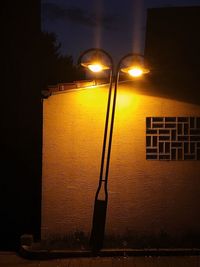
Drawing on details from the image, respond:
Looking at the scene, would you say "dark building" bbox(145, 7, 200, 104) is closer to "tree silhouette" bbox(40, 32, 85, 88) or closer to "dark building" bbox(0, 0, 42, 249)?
"dark building" bbox(0, 0, 42, 249)

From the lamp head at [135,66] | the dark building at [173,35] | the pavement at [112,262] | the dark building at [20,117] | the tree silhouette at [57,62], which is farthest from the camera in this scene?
the tree silhouette at [57,62]

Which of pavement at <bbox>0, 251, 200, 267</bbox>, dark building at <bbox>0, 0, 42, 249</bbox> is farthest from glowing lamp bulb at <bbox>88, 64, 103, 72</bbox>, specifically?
pavement at <bbox>0, 251, 200, 267</bbox>

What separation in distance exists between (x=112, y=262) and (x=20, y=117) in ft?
14.9

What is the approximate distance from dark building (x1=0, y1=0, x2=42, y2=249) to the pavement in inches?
86.2

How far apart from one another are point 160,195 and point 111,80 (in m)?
2.89

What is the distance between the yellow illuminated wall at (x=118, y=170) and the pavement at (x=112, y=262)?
128cm

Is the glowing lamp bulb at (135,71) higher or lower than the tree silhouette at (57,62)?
lower

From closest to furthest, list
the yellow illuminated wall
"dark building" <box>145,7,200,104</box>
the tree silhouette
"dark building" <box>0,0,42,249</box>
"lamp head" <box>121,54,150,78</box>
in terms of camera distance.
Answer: "lamp head" <box>121,54,150,78</box> → the yellow illuminated wall → "dark building" <box>0,0,42,249</box> → "dark building" <box>145,7,200,104</box> → the tree silhouette

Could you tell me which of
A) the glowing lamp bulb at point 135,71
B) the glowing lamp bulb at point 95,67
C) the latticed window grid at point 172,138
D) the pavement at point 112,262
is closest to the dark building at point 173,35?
the latticed window grid at point 172,138

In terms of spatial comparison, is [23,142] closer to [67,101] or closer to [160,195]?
[67,101]

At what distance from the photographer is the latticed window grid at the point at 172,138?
11156 millimetres

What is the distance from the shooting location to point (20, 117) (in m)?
12.3

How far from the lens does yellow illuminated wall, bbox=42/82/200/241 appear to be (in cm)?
1109

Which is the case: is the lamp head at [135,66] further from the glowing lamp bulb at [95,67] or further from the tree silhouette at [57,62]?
the tree silhouette at [57,62]
